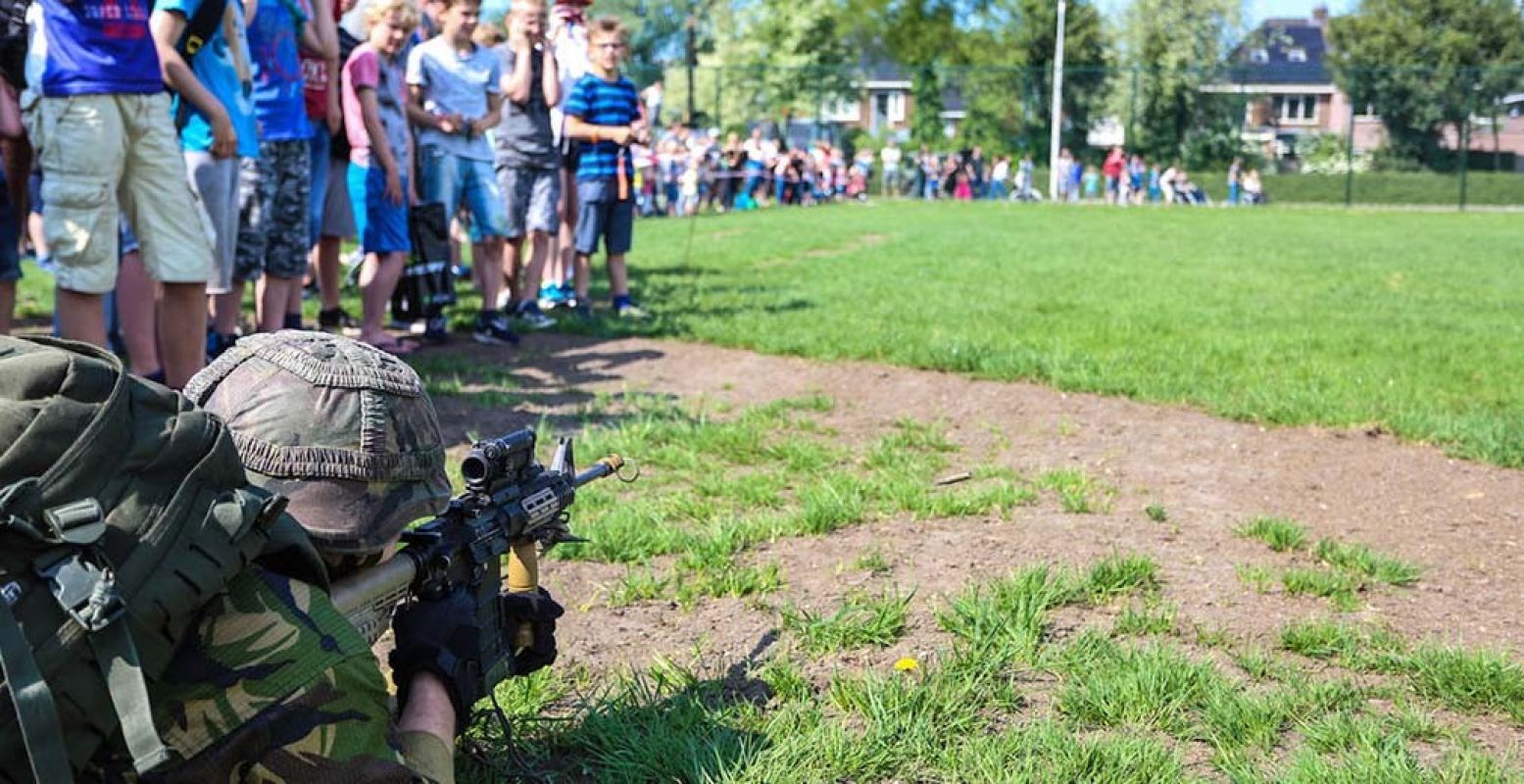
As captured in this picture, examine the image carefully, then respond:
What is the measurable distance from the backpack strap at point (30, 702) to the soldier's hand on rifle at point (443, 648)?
69 cm

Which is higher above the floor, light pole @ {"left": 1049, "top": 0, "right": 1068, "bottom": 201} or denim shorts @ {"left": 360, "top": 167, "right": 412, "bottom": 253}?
light pole @ {"left": 1049, "top": 0, "right": 1068, "bottom": 201}

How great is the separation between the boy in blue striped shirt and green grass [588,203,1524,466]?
59cm

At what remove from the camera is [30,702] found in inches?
55.4

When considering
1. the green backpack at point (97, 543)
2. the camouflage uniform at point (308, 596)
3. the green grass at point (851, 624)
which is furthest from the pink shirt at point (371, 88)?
the green backpack at point (97, 543)

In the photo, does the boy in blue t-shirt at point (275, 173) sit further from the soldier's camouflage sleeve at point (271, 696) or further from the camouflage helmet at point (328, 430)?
the soldier's camouflage sleeve at point (271, 696)

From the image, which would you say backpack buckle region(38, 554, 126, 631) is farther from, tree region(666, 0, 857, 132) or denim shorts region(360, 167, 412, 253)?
tree region(666, 0, 857, 132)

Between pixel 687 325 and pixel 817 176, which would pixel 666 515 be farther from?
pixel 817 176

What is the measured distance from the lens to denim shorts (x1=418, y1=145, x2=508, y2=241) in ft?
25.9

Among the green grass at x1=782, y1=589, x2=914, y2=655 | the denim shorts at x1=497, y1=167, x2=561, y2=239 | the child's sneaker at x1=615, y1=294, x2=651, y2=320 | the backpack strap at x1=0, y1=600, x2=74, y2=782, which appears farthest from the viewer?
the child's sneaker at x1=615, y1=294, x2=651, y2=320

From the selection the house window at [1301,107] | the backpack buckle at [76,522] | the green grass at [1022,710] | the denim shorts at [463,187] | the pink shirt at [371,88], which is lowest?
the green grass at [1022,710]

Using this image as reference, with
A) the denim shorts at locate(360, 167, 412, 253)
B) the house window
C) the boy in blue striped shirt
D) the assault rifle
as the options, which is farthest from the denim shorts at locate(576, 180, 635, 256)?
the house window

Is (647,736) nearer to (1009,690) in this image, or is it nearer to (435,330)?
(1009,690)

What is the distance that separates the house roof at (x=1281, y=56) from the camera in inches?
1634

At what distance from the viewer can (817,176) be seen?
123 ft
